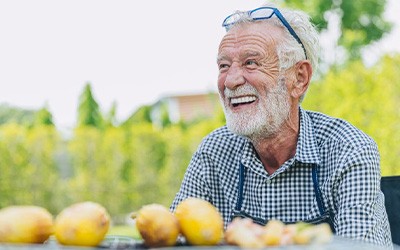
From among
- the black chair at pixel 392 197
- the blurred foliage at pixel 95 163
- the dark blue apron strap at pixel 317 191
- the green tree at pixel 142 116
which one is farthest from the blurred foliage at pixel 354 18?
the dark blue apron strap at pixel 317 191

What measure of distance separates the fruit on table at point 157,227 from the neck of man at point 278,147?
85cm

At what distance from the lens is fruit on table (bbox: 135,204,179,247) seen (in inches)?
44.9

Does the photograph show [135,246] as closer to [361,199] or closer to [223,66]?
[361,199]

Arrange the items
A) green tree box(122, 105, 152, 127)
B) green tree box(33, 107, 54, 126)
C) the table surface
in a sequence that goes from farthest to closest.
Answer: green tree box(122, 105, 152, 127) < green tree box(33, 107, 54, 126) < the table surface

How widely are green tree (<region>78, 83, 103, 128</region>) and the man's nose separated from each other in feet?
40.9

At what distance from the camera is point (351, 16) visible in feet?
54.0

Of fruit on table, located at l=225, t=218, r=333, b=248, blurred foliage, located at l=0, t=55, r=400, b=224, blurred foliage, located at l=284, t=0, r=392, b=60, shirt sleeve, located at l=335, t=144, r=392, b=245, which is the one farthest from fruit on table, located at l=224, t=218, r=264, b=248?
blurred foliage, located at l=284, t=0, r=392, b=60

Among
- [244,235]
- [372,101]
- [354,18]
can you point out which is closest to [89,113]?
[354,18]

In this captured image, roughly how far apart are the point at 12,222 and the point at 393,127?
664 cm

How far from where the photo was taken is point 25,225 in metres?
1.10

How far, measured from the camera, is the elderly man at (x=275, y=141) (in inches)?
72.6

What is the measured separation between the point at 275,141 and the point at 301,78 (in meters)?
0.22

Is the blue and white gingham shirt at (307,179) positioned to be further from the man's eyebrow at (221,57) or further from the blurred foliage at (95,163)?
the blurred foliage at (95,163)

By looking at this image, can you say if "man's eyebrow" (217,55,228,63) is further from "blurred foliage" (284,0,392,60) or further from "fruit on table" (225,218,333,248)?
"blurred foliage" (284,0,392,60)
